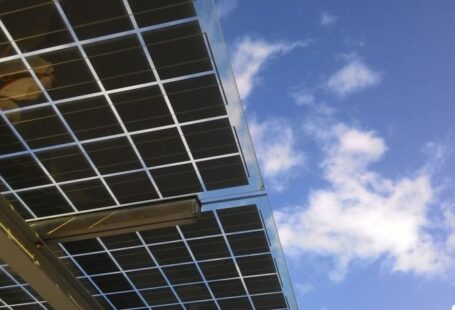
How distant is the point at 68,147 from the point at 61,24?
185 inches

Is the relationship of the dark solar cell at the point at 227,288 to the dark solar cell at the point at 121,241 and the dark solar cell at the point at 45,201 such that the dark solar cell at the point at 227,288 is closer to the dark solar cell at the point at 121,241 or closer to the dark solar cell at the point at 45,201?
the dark solar cell at the point at 121,241

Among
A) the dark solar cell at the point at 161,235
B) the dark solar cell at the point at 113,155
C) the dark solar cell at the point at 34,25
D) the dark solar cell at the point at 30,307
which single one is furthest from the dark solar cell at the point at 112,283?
the dark solar cell at the point at 34,25

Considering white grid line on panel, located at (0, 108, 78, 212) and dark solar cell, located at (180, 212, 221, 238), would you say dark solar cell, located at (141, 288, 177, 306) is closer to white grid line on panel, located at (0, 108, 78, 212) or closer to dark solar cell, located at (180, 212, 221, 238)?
dark solar cell, located at (180, 212, 221, 238)

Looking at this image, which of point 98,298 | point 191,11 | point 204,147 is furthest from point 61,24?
point 98,298

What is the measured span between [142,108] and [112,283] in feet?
32.8

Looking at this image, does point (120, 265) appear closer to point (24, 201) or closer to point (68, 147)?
point (24, 201)

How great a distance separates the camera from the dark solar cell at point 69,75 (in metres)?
14.5

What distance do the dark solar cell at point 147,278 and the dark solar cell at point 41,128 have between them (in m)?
7.65

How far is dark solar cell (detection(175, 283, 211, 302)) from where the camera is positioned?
2236 cm

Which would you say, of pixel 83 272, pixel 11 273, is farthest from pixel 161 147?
pixel 11 273

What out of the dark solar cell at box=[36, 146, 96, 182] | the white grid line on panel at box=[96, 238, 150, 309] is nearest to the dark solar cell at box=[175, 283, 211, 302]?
the white grid line on panel at box=[96, 238, 150, 309]

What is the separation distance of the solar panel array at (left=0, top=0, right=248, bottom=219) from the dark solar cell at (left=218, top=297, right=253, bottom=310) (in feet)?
23.0

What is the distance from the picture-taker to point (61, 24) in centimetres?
1380

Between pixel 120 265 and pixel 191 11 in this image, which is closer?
pixel 191 11
